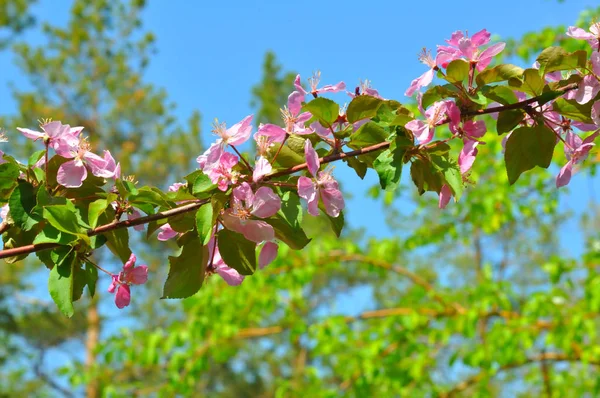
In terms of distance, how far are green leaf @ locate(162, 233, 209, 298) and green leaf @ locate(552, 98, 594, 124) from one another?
48cm

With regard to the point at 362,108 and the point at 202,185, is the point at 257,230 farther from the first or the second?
the point at 362,108

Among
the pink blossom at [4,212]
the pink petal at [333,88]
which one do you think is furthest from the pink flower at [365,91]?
the pink blossom at [4,212]

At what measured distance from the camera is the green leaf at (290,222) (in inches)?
29.9

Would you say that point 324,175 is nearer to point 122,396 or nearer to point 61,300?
point 61,300

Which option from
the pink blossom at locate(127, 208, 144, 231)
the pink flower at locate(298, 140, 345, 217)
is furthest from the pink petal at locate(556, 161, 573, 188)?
the pink blossom at locate(127, 208, 144, 231)

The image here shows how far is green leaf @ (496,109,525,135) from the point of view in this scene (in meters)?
0.81

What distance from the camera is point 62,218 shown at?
742 mm

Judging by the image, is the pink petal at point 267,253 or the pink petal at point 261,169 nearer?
the pink petal at point 261,169

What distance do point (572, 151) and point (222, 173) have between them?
47cm

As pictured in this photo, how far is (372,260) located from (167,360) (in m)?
1.63

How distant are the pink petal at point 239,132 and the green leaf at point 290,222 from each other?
87 mm

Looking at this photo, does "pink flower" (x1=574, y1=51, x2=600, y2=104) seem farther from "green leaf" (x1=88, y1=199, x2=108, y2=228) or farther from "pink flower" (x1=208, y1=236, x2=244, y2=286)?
"green leaf" (x1=88, y1=199, x2=108, y2=228)

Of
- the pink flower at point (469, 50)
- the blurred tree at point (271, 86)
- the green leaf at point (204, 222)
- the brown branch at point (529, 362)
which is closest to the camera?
the green leaf at point (204, 222)

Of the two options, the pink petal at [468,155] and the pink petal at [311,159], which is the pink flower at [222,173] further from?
the pink petal at [468,155]
